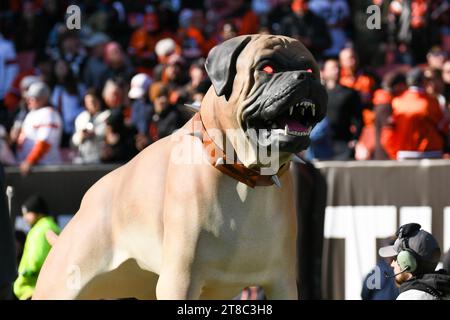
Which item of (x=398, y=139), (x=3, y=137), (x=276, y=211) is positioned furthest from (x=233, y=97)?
(x=3, y=137)

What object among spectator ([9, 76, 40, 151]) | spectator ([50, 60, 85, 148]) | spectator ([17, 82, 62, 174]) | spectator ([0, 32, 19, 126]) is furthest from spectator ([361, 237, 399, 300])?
spectator ([0, 32, 19, 126])

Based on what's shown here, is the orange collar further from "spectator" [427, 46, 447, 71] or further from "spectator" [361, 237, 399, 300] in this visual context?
"spectator" [427, 46, 447, 71]

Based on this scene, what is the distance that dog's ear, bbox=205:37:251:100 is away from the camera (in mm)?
6484

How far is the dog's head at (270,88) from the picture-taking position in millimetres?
6289

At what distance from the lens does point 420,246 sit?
6824mm

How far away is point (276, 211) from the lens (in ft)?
21.7

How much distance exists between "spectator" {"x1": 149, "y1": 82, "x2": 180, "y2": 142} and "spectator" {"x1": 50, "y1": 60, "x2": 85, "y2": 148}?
1586 mm

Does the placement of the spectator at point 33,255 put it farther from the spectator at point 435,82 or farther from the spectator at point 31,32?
the spectator at point 31,32

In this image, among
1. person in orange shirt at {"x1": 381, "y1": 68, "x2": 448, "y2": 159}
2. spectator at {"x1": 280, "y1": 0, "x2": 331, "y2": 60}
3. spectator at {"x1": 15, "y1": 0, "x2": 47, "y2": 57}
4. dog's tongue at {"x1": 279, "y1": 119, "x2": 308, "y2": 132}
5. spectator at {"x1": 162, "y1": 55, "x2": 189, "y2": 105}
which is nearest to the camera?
dog's tongue at {"x1": 279, "y1": 119, "x2": 308, "y2": 132}

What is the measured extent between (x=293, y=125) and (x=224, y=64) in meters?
0.50

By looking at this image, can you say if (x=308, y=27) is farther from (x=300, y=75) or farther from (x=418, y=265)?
(x=300, y=75)

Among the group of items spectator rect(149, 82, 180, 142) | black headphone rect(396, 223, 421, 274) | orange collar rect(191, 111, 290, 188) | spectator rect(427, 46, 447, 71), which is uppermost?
spectator rect(427, 46, 447, 71)

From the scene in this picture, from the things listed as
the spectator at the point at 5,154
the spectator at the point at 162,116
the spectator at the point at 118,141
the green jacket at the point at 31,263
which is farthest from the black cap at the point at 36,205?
the spectator at the point at 5,154

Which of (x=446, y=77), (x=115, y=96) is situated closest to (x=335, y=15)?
(x=446, y=77)
